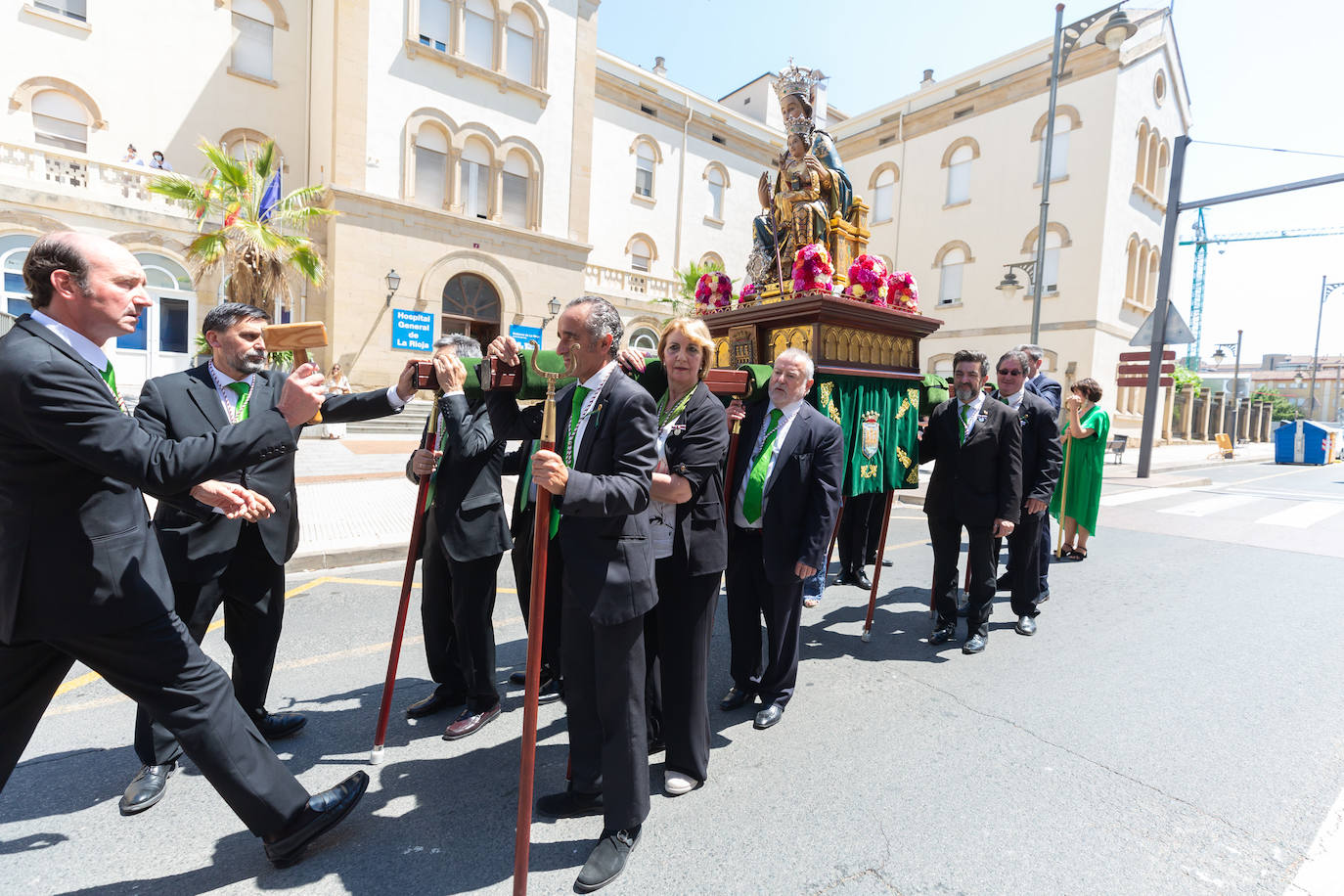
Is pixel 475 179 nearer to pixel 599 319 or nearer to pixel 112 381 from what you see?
pixel 112 381

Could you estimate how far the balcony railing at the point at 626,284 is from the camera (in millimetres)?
24250

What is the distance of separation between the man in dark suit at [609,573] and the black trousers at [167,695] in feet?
3.54

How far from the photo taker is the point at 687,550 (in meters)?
2.92

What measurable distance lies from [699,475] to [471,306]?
19.5m

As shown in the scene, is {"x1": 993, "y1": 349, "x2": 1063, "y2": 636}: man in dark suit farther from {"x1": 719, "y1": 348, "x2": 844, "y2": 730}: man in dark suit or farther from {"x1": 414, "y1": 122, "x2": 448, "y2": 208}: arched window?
{"x1": 414, "y1": 122, "x2": 448, "y2": 208}: arched window

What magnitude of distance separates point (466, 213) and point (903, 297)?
60.5ft

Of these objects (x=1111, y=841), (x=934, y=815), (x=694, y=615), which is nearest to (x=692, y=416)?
(x=694, y=615)

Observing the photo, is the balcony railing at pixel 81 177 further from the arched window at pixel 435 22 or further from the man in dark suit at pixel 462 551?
the man in dark suit at pixel 462 551

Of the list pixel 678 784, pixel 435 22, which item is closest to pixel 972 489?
pixel 678 784

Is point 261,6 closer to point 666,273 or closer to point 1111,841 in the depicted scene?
point 666,273

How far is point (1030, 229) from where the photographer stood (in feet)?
83.6

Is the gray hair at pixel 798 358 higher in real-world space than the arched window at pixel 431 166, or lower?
lower

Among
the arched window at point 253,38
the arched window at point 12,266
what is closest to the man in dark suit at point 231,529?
the arched window at point 12,266

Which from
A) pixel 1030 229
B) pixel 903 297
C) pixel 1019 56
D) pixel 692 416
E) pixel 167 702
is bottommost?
pixel 167 702
